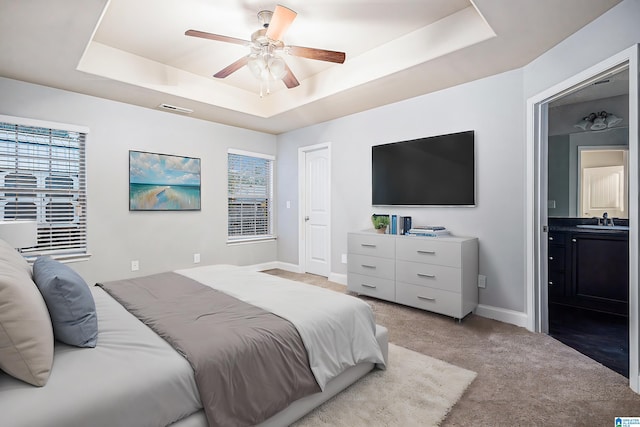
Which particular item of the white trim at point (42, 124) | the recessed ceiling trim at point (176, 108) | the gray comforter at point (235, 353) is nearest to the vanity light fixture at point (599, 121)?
the gray comforter at point (235, 353)

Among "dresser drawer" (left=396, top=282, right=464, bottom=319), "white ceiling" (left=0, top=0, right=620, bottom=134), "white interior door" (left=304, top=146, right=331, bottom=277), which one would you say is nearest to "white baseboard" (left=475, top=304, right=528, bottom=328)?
"dresser drawer" (left=396, top=282, right=464, bottom=319)

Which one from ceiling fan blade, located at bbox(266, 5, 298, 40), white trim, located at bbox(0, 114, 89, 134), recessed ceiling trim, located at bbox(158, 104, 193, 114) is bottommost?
white trim, located at bbox(0, 114, 89, 134)

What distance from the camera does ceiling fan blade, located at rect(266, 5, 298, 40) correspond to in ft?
7.25

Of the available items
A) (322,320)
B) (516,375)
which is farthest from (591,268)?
(322,320)

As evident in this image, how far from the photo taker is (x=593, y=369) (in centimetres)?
221

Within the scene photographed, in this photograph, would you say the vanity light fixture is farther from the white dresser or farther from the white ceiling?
the white dresser

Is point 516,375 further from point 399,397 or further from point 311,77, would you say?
point 311,77

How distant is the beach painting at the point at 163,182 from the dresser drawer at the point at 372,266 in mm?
2307

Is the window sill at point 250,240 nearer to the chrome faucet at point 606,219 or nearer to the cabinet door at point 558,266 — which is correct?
the cabinet door at point 558,266

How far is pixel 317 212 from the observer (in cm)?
508

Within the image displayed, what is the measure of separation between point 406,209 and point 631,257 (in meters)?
2.16

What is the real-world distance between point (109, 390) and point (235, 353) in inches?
17.6

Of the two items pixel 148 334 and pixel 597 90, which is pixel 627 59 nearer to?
pixel 597 90

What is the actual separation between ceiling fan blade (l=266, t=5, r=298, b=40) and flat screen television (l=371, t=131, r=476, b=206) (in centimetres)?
200
